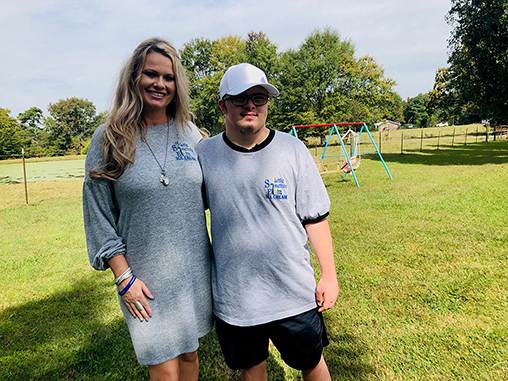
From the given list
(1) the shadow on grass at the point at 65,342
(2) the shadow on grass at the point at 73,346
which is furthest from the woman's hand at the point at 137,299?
(1) the shadow on grass at the point at 65,342

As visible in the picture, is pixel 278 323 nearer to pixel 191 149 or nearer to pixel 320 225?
pixel 320 225

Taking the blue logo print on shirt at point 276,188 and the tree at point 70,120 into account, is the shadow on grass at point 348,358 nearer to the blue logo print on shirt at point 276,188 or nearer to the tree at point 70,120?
the blue logo print on shirt at point 276,188

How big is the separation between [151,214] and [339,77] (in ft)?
139

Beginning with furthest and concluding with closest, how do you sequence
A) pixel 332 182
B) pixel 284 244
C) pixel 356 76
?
pixel 356 76 → pixel 332 182 → pixel 284 244

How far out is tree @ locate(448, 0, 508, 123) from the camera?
561 inches

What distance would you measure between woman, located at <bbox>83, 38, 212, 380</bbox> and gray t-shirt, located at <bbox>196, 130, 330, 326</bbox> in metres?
0.16

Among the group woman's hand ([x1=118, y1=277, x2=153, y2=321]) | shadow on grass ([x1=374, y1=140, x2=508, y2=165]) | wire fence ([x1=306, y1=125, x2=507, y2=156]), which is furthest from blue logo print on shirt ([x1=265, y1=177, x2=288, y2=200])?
wire fence ([x1=306, y1=125, x2=507, y2=156])

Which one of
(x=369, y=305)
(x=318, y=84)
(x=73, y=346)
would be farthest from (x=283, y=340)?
(x=318, y=84)

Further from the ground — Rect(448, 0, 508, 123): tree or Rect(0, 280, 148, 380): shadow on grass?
Rect(448, 0, 508, 123): tree

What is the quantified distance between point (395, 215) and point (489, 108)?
520 inches

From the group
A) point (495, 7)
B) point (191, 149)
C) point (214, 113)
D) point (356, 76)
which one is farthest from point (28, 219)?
point (356, 76)

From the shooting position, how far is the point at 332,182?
12.6m

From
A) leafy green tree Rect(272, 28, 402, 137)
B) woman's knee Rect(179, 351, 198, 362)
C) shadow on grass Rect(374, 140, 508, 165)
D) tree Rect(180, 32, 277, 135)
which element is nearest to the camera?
woman's knee Rect(179, 351, 198, 362)

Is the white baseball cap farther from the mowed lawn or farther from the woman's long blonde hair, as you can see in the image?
the mowed lawn
